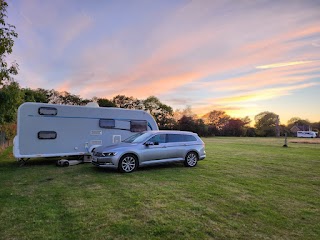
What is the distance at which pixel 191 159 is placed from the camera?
34.8 feet

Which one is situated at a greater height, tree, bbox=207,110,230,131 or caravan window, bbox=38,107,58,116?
tree, bbox=207,110,230,131

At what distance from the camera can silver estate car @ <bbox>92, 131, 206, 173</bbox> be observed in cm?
896

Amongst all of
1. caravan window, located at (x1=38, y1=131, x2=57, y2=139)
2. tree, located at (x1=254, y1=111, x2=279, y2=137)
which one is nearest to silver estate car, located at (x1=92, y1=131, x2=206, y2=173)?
caravan window, located at (x1=38, y1=131, x2=57, y2=139)

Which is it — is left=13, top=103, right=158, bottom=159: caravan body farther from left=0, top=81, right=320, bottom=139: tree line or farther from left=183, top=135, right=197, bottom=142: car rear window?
left=0, top=81, right=320, bottom=139: tree line

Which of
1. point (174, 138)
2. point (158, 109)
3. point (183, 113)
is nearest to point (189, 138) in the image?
point (174, 138)

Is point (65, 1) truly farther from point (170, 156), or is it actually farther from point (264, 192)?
point (264, 192)

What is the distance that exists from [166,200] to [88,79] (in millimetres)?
20076

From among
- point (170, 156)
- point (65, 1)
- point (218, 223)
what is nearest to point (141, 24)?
point (65, 1)

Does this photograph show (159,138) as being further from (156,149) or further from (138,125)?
(138,125)

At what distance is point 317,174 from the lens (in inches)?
356

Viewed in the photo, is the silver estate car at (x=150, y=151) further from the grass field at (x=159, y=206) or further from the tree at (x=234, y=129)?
the tree at (x=234, y=129)

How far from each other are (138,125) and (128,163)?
3696 millimetres

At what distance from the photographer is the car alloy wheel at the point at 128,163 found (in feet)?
29.4

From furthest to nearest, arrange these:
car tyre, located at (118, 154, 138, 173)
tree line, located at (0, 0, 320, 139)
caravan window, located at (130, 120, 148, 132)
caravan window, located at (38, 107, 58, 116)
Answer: tree line, located at (0, 0, 320, 139)
caravan window, located at (130, 120, 148, 132)
caravan window, located at (38, 107, 58, 116)
car tyre, located at (118, 154, 138, 173)
